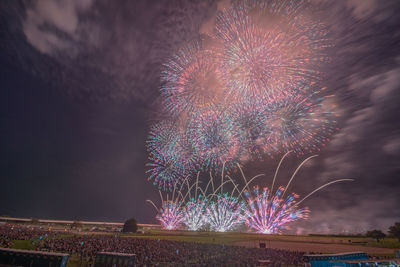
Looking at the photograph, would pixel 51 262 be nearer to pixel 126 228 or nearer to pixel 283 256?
pixel 283 256

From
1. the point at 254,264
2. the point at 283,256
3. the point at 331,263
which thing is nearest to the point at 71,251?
the point at 254,264

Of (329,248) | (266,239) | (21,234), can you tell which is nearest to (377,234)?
(329,248)

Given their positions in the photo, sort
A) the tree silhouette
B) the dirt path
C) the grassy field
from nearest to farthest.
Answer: the dirt path, the grassy field, the tree silhouette

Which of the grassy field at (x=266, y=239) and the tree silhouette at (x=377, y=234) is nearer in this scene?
the grassy field at (x=266, y=239)

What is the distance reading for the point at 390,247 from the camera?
46219 mm

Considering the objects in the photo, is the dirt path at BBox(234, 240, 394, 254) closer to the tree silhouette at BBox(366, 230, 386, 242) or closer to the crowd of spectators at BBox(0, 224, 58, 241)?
the tree silhouette at BBox(366, 230, 386, 242)

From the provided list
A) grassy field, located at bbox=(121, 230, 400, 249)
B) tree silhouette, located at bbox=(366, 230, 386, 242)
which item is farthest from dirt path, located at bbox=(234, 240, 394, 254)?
tree silhouette, located at bbox=(366, 230, 386, 242)

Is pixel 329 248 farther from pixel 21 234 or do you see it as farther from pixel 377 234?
pixel 21 234

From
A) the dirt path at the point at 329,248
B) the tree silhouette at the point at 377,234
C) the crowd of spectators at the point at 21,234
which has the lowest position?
the dirt path at the point at 329,248

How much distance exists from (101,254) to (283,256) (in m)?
27.3

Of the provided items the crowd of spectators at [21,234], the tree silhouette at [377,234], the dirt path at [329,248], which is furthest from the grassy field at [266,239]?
the crowd of spectators at [21,234]

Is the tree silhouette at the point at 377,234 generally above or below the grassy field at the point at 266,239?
above

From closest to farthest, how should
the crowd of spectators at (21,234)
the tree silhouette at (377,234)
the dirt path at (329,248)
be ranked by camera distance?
the dirt path at (329,248) → the crowd of spectators at (21,234) → the tree silhouette at (377,234)

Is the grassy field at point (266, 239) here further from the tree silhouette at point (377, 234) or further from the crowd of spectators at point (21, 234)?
the crowd of spectators at point (21, 234)
